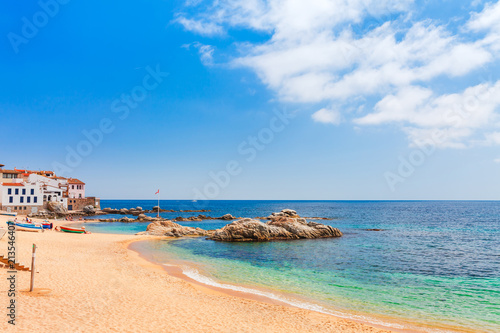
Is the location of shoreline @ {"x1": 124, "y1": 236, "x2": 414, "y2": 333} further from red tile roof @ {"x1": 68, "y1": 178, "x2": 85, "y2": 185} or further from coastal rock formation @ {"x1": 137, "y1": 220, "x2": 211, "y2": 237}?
red tile roof @ {"x1": 68, "y1": 178, "x2": 85, "y2": 185}

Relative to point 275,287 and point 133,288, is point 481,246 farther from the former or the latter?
point 133,288

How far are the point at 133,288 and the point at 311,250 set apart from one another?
75.5 ft

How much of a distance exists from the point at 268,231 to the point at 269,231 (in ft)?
0.55

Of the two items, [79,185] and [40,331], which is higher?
[79,185]

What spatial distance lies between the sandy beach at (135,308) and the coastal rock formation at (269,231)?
22.8 metres

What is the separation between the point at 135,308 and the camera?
45.0 feet

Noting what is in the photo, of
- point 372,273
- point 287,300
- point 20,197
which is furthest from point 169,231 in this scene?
point 20,197

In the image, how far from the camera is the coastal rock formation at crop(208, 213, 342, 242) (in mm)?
43625

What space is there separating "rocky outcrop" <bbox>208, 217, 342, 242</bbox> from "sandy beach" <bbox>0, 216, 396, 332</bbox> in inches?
897

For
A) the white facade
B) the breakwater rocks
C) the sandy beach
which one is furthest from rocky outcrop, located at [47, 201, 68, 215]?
the sandy beach

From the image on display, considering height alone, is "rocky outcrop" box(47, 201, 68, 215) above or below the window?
below

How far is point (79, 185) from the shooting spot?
324 feet

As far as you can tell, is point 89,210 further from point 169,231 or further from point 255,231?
Result: point 255,231

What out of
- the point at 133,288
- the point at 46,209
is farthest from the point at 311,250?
the point at 46,209
